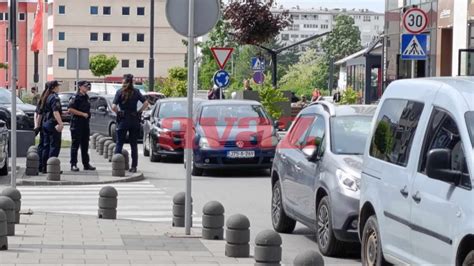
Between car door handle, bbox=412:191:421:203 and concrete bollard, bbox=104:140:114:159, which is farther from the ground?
car door handle, bbox=412:191:421:203

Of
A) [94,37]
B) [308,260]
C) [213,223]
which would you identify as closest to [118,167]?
[213,223]

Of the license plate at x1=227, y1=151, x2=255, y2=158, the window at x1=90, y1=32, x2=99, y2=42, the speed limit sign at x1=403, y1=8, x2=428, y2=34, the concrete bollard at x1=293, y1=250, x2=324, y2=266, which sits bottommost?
the license plate at x1=227, y1=151, x2=255, y2=158

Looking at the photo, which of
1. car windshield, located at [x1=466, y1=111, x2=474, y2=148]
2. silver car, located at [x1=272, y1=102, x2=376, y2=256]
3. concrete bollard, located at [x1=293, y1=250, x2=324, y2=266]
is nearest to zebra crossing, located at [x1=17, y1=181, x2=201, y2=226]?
silver car, located at [x1=272, y1=102, x2=376, y2=256]

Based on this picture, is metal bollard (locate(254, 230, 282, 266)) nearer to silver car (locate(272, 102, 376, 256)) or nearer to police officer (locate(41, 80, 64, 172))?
silver car (locate(272, 102, 376, 256))

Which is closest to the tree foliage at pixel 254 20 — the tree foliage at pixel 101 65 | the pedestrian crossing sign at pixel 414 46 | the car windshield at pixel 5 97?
the car windshield at pixel 5 97

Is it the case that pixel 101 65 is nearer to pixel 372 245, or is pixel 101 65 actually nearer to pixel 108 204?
pixel 108 204

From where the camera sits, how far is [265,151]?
24578 mm

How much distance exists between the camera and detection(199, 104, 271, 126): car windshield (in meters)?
25.5

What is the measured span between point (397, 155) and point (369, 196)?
716 mm

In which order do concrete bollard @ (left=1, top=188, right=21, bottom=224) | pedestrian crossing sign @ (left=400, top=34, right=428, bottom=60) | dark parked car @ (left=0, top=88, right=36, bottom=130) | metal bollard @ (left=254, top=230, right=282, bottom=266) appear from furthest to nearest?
dark parked car @ (left=0, top=88, right=36, bottom=130)
pedestrian crossing sign @ (left=400, top=34, right=428, bottom=60)
concrete bollard @ (left=1, top=188, right=21, bottom=224)
metal bollard @ (left=254, top=230, right=282, bottom=266)

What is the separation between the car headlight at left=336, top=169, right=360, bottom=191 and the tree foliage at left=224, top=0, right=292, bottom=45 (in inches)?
1624

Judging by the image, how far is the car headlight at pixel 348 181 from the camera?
12311mm

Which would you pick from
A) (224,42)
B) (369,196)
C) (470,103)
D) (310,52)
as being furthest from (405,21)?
(310,52)

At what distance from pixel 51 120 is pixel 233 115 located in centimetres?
433
